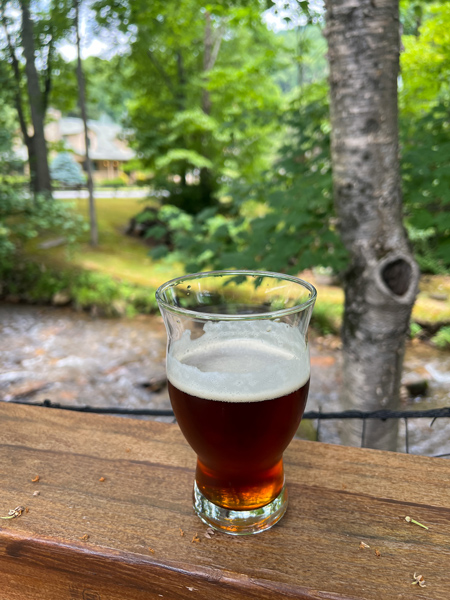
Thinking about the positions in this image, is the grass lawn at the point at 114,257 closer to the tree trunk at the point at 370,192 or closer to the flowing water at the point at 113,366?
the flowing water at the point at 113,366

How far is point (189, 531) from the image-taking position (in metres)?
0.65

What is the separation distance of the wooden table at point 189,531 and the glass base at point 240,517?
1 cm

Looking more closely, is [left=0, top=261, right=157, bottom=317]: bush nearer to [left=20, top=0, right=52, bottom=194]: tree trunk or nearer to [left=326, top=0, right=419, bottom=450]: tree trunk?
[left=20, top=0, right=52, bottom=194]: tree trunk

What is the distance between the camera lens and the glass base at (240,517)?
66 centimetres

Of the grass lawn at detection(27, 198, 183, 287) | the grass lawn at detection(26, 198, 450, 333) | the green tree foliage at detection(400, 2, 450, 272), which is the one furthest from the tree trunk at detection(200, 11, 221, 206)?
the green tree foliage at detection(400, 2, 450, 272)

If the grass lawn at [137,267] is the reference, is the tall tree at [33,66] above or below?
above

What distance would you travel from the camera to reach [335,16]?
80.8 inches

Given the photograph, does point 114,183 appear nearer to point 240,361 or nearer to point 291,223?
point 291,223

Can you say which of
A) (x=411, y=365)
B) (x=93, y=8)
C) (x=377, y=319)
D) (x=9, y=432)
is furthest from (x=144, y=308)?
(x=9, y=432)

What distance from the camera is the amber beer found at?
637 millimetres

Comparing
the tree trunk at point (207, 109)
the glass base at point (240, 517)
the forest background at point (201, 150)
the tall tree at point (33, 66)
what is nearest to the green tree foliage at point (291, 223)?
the forest background at point (201, 150)

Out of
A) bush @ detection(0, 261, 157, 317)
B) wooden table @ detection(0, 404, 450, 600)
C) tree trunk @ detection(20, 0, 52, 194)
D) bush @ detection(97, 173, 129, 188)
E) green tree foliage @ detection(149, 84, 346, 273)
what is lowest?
bush @ detection(0, 261, 157, 317)

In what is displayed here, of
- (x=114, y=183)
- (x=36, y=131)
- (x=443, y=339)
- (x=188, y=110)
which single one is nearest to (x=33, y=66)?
(x=36, y=131)

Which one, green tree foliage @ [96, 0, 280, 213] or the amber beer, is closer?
the amber beer
